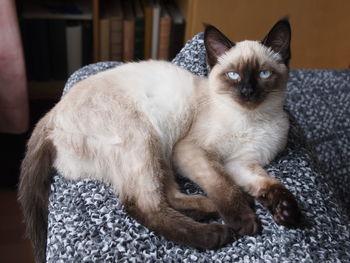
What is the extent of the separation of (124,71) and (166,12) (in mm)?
1294

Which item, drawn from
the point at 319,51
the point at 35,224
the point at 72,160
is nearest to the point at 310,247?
the point at 72,160

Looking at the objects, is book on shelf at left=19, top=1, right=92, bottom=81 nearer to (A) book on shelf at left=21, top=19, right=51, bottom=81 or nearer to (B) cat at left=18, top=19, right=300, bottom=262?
(A) book on shelf at left=21, top=19, right=51, bottom=81

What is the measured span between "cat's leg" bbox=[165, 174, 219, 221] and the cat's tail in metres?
0.35

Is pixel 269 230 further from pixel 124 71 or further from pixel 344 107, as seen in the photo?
pixel 344 107

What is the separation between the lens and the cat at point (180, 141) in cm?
117

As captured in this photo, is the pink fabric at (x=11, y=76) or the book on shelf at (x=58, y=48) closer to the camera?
the pink fabric at (x=11, y=76)

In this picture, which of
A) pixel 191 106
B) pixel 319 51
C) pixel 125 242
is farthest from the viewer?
pixel 319 51

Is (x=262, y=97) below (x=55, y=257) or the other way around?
the other way around

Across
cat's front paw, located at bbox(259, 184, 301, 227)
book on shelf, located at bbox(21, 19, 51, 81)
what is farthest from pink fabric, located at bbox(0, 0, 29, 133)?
cat's front paw, located at bbox(259, 184, 301, 227)

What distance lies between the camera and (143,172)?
1.18 metres

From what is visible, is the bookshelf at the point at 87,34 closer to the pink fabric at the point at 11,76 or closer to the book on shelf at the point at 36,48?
the book on shelf at the point at 36,48

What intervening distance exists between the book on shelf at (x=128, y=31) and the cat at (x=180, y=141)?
3.55 feet

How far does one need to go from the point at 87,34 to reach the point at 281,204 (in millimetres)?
1739

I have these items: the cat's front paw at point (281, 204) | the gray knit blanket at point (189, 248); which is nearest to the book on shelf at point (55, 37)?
the gray knit blanket at point (189, 248)
